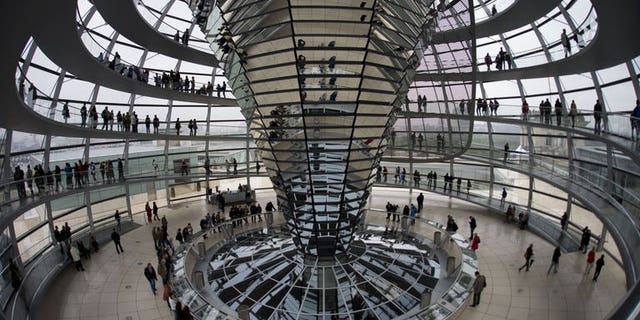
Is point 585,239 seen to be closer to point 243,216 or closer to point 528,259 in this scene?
point 528,259

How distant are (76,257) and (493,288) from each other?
17.2 m

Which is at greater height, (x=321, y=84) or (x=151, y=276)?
(x=321, y=84)

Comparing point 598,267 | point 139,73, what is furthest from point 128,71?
point 598,267

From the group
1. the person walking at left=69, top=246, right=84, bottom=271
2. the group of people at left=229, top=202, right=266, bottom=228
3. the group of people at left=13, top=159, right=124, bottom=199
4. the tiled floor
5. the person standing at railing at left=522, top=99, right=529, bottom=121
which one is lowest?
the tiled floor

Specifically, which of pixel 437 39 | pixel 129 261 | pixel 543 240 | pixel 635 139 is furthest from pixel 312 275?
pixel 437 39

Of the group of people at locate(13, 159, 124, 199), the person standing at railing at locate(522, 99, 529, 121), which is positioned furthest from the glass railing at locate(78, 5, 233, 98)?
the person standing at railing at locate(522, 99, 529, 121)

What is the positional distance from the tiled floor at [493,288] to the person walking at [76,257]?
294mm

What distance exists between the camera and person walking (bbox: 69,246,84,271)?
56.8 feet

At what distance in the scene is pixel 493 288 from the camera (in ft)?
50.3

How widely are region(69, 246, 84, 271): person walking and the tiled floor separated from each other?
29cm

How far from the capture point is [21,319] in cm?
1242

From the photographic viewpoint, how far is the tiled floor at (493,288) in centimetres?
1373

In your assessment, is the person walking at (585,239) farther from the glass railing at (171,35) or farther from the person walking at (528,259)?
the glass railing at (171,35)

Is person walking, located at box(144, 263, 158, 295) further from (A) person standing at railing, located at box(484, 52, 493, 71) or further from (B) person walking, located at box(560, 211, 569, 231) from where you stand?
(A) person standing at railing, located at box(484, 52, 493, 71)
